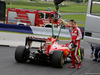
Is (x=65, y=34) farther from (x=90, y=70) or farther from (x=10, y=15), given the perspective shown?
(x=10, y=15)

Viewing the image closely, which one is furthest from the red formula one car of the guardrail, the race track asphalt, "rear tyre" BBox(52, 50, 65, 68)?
the guardrail

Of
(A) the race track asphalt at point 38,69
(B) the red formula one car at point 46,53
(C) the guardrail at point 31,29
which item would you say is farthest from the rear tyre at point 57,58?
(C) the guardrail at point 31,29

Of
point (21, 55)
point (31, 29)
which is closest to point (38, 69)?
point (21, 55)

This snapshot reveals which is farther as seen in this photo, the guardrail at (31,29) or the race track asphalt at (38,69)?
the guardrail at (31,29)

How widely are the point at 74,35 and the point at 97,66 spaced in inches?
75.3

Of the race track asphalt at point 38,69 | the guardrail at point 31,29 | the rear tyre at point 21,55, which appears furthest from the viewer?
the guardrail at point 31,29

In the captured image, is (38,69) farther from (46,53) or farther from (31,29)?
(31,29)

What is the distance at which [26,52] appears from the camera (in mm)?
11086

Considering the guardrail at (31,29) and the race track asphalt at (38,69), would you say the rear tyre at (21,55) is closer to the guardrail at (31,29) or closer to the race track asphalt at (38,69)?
the race track asphalt at (38,69)

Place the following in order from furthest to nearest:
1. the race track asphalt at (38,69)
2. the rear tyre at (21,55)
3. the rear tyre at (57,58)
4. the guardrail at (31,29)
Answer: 1. the guardrail at (31,29)
2. the rear tyre at (21,55)
3. the rear tyre at (57,58)
4. the race track asphalt at (38,69)

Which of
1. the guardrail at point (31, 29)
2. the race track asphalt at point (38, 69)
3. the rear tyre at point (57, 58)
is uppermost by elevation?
the guardrail at point (31, 29)

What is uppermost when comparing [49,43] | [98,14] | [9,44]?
[98,14]

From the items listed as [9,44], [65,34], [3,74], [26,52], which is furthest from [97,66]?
[9,44]

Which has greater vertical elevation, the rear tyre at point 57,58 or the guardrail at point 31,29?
the guardrail at point 31,29
